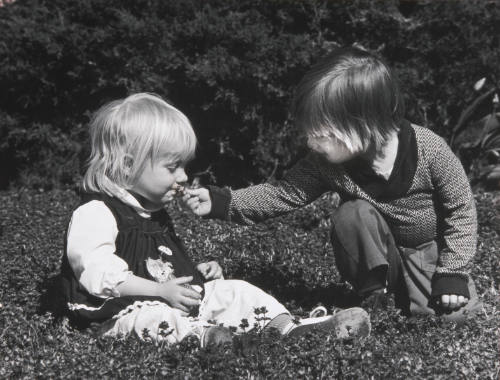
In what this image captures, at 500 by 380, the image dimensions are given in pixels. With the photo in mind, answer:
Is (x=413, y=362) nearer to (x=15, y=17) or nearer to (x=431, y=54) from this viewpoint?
(x=431, y=54)

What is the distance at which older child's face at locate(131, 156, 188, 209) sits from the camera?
3.86 m

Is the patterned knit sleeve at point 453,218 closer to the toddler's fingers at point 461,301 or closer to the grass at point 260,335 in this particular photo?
the toddler's fingers at point 461,301

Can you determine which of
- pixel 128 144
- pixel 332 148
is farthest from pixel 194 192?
pixel 332 148

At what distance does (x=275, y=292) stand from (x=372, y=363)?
4.40ft

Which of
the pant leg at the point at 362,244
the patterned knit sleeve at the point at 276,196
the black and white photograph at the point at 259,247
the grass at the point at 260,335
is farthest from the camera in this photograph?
the patterned knit sleeve at the point at 276,196

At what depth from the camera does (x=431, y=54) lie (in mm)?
6988

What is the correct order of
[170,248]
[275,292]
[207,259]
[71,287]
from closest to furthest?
[71,287] → [170,248] → [275,292] → [207,259]

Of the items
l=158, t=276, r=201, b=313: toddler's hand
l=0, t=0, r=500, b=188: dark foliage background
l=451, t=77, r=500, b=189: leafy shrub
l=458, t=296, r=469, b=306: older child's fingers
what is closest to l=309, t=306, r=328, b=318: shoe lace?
l=458, t=296, r=469, b=306: older child's fingers

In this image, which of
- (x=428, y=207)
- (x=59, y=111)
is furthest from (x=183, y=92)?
(x=428, y=207)

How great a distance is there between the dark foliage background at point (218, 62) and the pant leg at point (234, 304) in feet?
9.14

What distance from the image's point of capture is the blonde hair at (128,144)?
3826 mm

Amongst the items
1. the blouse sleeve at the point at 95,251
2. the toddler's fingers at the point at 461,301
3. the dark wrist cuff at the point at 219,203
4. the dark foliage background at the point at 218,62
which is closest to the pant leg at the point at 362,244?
the toddler's fingers at the point at 461,301

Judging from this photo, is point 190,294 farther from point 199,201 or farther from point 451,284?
point 451,284

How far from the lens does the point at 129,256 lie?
3807mm
